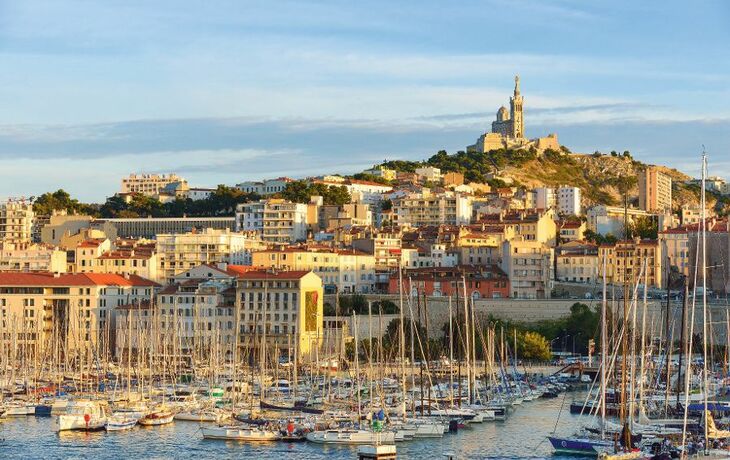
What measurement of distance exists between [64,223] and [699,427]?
63761 millimetres

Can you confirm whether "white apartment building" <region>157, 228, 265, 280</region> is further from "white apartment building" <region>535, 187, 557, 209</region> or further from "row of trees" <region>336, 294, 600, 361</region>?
"white apartment building" <region>535, 187, 557, 209</region>

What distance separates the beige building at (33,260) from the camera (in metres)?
76.4

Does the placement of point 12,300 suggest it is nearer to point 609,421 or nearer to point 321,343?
point 321,343

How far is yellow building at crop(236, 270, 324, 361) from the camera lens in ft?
204

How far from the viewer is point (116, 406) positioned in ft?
148

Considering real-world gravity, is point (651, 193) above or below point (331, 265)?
above

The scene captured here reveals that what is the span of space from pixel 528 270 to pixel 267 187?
1528 inches

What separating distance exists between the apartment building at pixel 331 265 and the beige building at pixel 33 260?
984cm

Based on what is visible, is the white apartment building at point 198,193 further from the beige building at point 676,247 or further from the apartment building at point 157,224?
the beige building at point 676,247

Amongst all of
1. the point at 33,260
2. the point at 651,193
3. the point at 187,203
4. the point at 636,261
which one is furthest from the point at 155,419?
the point at 651,193

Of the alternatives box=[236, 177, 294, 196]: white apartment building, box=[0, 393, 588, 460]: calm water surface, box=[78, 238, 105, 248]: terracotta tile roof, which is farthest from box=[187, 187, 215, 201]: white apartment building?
box=[0, 393, 588, 460]: calm water surface

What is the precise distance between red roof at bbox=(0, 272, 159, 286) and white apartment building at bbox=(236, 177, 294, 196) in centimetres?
3718

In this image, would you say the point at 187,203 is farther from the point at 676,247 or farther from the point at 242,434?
the point at 242,434

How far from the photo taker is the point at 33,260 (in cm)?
7712
